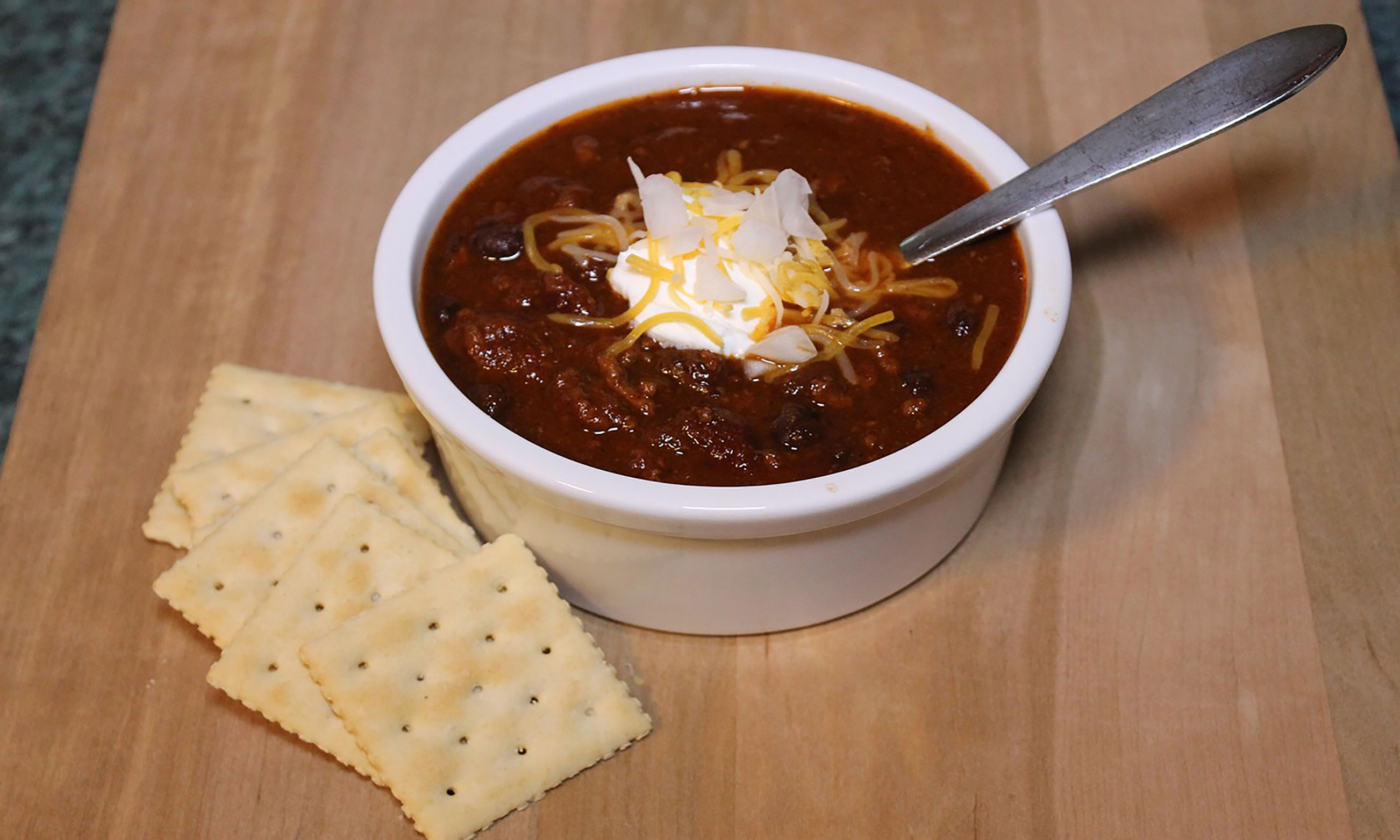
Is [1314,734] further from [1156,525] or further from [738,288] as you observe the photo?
[738,288]

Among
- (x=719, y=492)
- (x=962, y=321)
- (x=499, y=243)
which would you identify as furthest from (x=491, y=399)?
(x=962, y=321)

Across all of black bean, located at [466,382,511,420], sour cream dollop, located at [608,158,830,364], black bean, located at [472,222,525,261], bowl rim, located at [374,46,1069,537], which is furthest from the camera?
black bean, located at [472,222,525,261]

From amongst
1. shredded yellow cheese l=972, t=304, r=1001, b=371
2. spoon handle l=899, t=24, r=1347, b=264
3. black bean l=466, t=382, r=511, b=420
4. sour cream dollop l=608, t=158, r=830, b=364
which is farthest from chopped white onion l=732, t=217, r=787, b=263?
black bean l=466, t=382, r=511, b=420

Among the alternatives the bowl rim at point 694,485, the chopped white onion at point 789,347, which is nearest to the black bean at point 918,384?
the bowl rim at point 694,485

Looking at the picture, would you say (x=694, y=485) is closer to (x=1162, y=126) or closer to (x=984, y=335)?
(x=984, y=335)

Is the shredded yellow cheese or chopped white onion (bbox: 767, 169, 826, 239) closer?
the shredded yellow cheese

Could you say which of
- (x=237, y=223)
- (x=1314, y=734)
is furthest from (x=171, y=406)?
(x=1314, y=734)

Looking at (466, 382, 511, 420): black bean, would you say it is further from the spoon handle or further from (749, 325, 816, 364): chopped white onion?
the spoon handle
